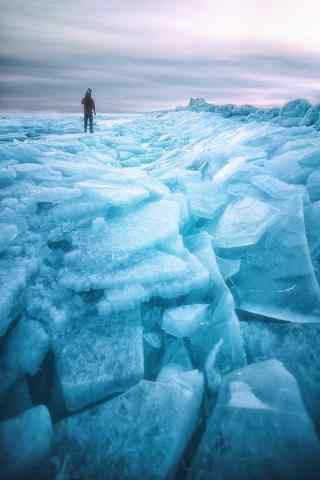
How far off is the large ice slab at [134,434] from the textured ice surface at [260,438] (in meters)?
0.09

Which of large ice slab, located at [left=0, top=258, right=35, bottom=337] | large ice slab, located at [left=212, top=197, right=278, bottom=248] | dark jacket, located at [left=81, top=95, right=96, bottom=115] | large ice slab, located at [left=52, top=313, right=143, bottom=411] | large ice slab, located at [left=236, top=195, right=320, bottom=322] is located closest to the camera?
large ice slab, located at [left=52, top=313, right=143, bottom=411]

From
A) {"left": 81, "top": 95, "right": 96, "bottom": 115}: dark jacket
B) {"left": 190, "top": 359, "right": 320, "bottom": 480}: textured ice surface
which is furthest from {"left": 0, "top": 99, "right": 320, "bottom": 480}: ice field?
{"left": 81, "top": 95, "right": 96, "bottom": 115}: dark jacket

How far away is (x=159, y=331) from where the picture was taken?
1328mm

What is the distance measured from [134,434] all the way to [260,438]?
1.31ft

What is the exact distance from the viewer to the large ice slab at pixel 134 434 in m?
0.82

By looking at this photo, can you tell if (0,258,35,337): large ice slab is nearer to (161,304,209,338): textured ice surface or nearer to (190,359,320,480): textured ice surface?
(161,304,209,338): textured ice surface

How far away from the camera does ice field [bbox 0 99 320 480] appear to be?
0.84 m

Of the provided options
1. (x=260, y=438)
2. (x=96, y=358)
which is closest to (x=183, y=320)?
(x=96, y=358)

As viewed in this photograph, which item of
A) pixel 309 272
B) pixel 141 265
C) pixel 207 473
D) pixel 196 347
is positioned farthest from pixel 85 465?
pixel 309 272

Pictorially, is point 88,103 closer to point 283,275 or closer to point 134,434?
point 283,275

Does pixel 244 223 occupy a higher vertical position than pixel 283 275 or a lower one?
higher

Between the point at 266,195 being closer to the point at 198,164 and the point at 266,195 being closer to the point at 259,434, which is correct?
the point at 198,164

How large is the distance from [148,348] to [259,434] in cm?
58

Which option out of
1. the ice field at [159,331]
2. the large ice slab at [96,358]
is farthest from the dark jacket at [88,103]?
the large ice slab at [96,358]
